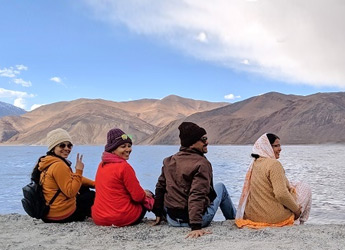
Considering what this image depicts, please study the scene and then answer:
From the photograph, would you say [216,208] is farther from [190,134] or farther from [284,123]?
[284,123]

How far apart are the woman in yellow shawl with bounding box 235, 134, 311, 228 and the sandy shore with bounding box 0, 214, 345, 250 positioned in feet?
0.67

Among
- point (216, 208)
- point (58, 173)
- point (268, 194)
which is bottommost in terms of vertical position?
point (216, 208)

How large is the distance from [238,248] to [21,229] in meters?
3.25

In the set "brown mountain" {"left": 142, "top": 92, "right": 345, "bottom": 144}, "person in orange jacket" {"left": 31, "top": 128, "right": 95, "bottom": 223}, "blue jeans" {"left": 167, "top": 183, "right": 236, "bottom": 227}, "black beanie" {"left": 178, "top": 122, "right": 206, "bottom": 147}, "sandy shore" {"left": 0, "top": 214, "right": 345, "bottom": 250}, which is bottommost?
"sandy shore" {"left": 0, "top": 214, "right": 345, "bottom": 250}

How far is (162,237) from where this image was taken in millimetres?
5348

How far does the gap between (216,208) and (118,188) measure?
1312 mm

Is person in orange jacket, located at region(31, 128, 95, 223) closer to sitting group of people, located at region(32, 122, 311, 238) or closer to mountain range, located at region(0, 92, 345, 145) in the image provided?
sitting group of people, located at region(32, 122, 311, 238)

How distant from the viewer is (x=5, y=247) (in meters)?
5.11

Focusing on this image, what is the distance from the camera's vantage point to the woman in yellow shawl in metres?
5.35

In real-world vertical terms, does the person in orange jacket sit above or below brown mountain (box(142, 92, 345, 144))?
below

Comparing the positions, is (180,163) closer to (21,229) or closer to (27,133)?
(21,229)

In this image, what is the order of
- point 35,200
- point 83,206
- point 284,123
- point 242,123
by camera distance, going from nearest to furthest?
point 35,200
point 83,206
point 284,123
point 242,123

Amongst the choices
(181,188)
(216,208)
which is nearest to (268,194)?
(216,208)

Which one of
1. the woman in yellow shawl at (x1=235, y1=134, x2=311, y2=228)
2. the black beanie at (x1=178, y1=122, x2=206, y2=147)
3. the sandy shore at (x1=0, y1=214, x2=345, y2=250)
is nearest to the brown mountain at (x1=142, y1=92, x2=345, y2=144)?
the woman in yellow shawl at (x1=235, y1=134, x2=311, y2=228)
